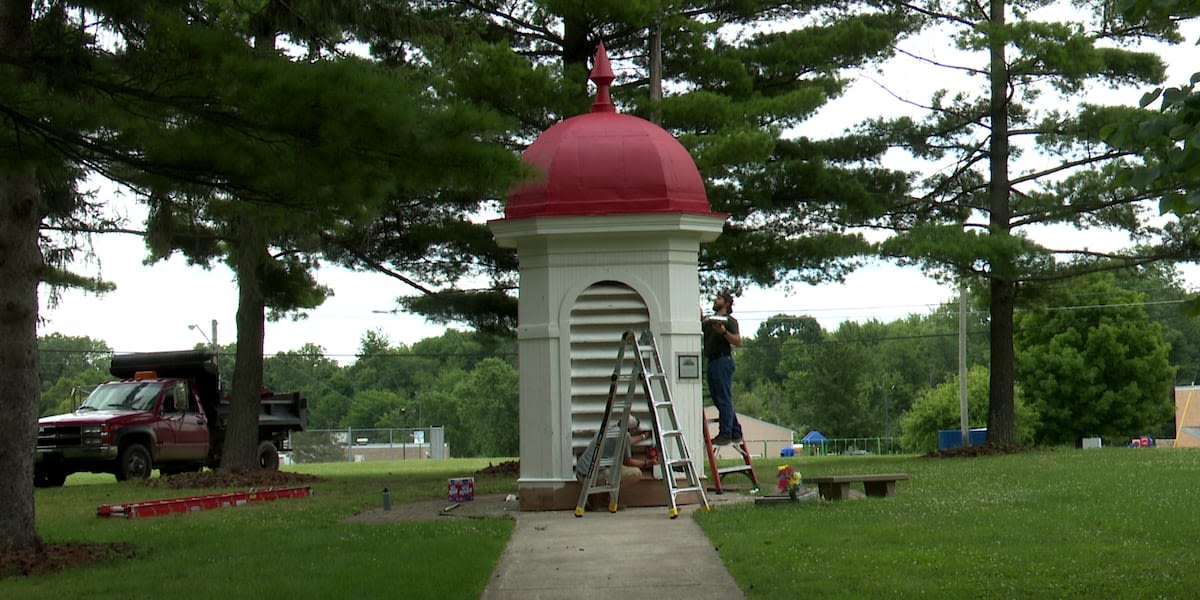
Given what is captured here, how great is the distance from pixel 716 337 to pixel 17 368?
724cm

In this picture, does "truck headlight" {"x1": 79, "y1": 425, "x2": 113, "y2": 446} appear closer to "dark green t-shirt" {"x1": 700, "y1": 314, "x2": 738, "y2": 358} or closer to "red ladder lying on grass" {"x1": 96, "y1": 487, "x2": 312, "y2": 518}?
"red ladder lying on grass" {"x1": 96, "y1": 487, "x2": 312, "y2": 518}

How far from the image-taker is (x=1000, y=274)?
24734mm

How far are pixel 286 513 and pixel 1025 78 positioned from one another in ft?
51.7

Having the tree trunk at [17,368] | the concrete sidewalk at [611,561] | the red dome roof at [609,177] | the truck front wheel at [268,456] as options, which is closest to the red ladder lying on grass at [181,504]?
the tree trunk at [17,368]

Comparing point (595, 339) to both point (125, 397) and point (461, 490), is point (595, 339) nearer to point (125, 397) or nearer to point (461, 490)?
point (461, 490)

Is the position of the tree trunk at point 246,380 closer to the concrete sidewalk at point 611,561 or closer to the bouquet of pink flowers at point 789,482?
the bouquet of pink flowers at point 789,482

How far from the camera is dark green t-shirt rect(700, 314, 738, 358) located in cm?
1565

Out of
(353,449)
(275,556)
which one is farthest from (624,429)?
(353,449)

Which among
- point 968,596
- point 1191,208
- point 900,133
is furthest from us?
point 900,133

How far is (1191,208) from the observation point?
21.1ft

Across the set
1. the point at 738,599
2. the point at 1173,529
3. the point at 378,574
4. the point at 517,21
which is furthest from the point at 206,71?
the point at 517,21

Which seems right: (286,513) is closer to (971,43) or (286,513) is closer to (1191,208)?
(1191,208)

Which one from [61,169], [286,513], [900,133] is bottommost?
[286,513]

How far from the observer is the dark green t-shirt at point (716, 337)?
1565cm
